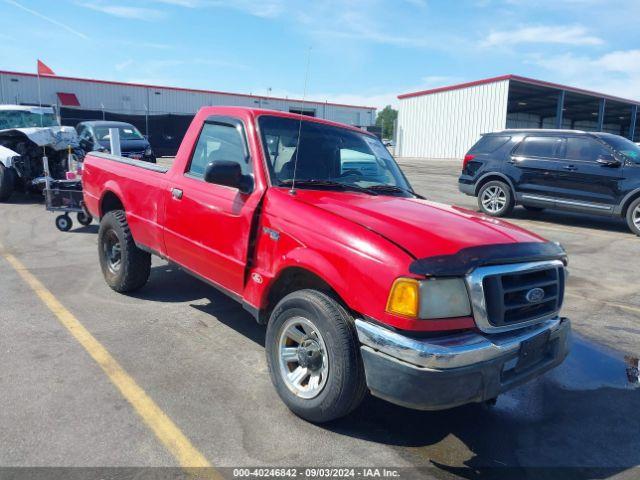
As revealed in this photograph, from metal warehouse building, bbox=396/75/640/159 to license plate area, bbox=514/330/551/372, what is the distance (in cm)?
3233

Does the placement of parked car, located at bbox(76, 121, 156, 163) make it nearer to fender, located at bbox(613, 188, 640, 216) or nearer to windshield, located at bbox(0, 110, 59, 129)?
windshield, located at bbox(0, 110, 59, 129)

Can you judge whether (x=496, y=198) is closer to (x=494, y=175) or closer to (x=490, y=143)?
(x=494, y=175)

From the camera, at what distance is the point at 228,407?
326 cm

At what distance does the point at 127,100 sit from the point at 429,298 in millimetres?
37405

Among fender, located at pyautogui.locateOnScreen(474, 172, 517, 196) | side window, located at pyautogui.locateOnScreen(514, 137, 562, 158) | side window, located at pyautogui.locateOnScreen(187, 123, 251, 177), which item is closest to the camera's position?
side window, located at pyautogui.locateOnScreen(187, 123, 251, 177)

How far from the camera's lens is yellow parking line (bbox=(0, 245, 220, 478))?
9.02ft

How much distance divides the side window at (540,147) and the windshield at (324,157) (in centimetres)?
748

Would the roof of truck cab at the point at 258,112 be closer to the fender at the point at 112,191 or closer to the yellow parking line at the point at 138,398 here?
the fender at the point at 112,191

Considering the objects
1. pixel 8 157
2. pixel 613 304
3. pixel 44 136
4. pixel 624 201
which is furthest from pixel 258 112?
pixel 8 157

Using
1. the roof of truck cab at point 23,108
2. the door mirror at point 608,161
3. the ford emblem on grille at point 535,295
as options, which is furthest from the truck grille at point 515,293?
the roof of truck cab at point 23,108

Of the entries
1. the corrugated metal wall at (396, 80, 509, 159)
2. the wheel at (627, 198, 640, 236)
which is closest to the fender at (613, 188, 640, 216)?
the wheel at (627, 198, 640, 236)

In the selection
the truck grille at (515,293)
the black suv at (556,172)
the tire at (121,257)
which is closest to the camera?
the truck grille at (515,293)

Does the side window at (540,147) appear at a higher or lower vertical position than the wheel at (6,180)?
higher

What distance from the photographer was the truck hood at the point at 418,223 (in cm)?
277
